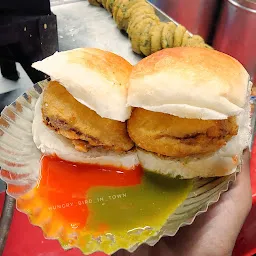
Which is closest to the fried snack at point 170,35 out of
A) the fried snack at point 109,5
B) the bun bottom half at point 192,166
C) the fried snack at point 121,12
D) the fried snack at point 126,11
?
the fried snack at point 126,11

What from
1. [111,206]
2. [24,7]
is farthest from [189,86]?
[24,7]

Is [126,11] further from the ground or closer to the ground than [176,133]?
closer to the ground

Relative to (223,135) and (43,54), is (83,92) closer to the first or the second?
(223,135)

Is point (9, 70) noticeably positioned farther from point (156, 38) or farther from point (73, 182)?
point (73, 182)

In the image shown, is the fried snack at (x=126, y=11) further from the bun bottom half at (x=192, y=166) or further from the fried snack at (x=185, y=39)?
the bun bottom half at (x=192, y=166)

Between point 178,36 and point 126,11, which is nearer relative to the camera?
point 178,36

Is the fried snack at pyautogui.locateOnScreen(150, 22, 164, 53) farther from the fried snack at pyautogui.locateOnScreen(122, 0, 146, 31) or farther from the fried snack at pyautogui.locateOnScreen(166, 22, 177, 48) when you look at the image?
the fried snack at pyautogui.locateOnScreen(122, 0, 146, 31)
